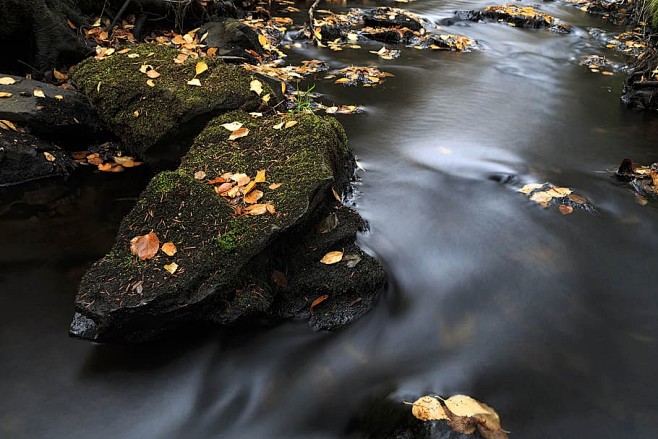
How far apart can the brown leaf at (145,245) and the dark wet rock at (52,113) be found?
2538mm

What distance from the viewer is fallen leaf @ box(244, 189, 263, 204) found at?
11.4 feet

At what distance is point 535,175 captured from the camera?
5.10m

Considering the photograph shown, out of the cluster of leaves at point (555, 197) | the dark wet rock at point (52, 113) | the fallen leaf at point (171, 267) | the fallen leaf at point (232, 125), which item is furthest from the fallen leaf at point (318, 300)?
the dark wet rock at point (52, 113)

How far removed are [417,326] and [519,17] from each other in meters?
10.4

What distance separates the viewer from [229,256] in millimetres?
3135

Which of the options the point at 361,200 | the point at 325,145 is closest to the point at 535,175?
the point at 361,200

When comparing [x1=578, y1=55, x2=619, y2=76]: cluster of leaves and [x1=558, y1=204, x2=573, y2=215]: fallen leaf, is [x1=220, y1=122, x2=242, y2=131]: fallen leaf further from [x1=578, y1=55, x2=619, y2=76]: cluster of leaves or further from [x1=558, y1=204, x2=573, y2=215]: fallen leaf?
[x1=578, y1=55, x2=619, y2=76]: cluster of leaves

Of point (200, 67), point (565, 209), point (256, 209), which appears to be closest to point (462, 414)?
point (256, 209)

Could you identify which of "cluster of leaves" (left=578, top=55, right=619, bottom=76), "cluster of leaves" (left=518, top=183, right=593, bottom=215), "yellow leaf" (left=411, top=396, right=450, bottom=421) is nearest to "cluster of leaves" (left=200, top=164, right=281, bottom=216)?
"yellow leaf" (left=411, top=396, right=450, bottom=421)

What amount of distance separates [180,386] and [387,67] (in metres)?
6.74

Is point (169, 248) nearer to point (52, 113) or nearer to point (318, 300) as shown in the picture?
point (318, 300)

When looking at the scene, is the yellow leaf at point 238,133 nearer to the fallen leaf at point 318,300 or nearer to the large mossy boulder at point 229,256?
the large mossy boulder at point 229,256

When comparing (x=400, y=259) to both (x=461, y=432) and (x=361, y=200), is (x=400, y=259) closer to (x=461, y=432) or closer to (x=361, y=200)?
(x=361, y=200)

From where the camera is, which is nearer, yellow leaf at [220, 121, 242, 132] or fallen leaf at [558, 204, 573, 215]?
yellow leaf at [220, 121, 242, 132]
